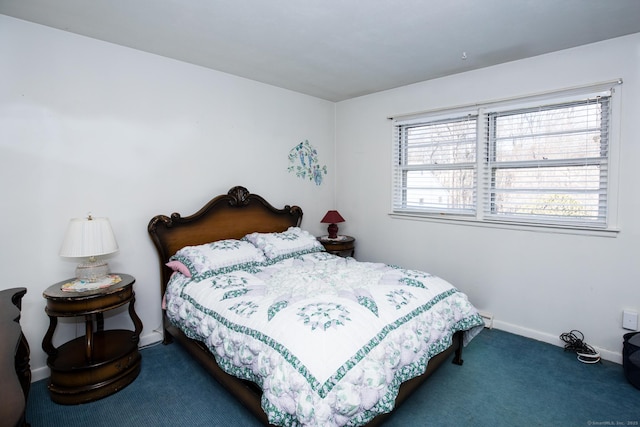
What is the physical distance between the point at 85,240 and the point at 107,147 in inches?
31.5

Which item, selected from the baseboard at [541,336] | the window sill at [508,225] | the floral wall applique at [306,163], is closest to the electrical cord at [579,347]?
the baseboard at [541,336]

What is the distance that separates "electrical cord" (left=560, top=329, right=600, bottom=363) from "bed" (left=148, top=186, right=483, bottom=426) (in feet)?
3.14

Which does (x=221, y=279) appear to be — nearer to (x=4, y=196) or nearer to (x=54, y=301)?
(x=54, y=301)

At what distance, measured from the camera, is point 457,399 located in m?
2.16

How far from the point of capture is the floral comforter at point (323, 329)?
1522 millimetres

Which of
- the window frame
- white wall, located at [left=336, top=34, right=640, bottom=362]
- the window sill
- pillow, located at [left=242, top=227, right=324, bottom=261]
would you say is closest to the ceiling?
white wall, located at [left=336, top=34, right=640, bottom=362]

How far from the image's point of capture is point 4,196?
223 centimetres

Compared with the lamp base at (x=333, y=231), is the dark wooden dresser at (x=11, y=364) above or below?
below

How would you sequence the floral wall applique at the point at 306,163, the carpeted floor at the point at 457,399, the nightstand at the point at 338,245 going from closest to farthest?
the carpeted floor at the point at 457,399, the nightstand at the point at 338,245, the floral wall applique at the point at 306,163

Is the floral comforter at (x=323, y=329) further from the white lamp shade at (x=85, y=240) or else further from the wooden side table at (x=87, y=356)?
the white lamp shade at (x=85, y=240)

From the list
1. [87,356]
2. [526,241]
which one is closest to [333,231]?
[526,241]

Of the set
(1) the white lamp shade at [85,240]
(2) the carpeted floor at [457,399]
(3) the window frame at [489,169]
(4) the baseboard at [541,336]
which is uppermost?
(3) the window frame at [489,169]

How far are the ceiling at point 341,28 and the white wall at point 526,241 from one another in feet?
0.58

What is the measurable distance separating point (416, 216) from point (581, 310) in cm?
161
